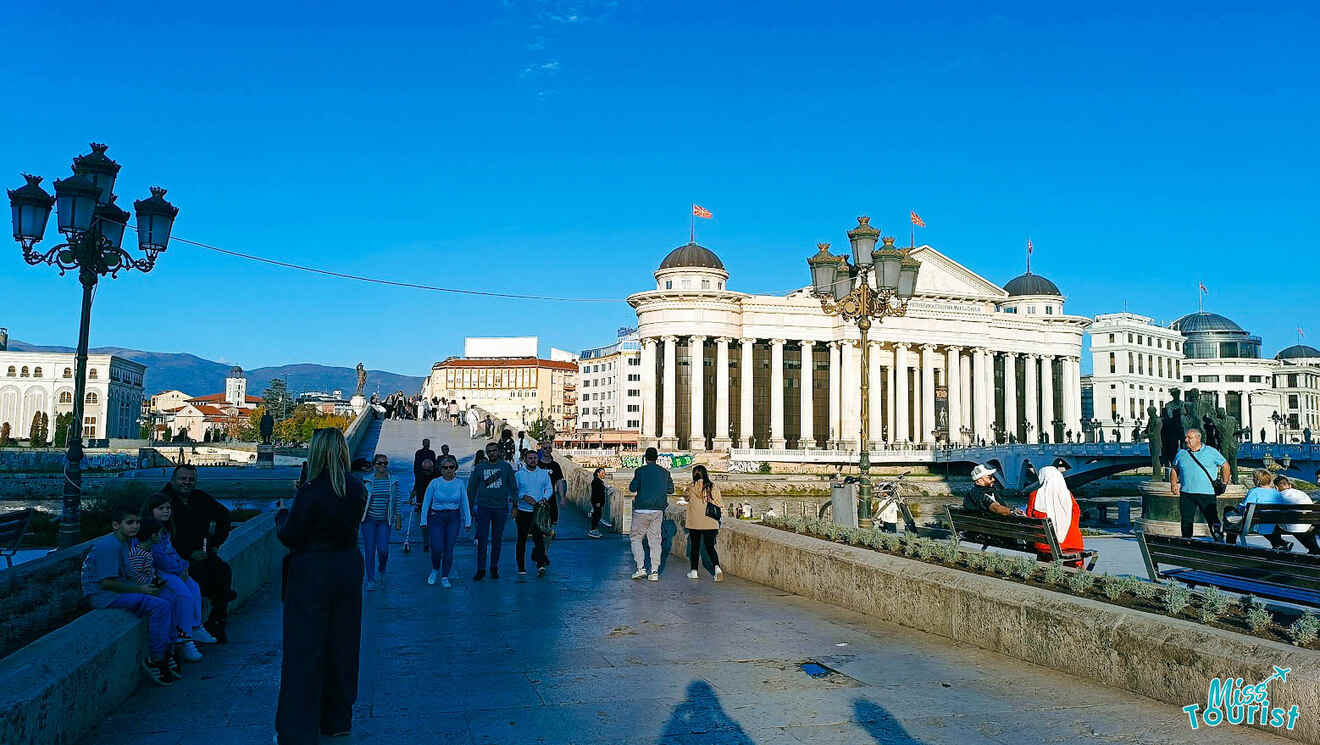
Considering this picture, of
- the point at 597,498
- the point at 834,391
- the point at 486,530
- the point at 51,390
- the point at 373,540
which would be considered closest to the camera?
the point at 373,540

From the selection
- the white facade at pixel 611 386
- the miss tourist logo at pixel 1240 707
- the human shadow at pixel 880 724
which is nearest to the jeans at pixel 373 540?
the human shadow at pixel 880 724

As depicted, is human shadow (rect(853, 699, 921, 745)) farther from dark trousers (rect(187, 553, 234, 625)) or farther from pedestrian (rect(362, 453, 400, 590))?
pedestrian (rect(362, 453, 400, 590))

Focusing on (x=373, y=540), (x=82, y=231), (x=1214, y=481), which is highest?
(x=82, y=231)

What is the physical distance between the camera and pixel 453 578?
1172cm

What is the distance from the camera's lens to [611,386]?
12938 cm

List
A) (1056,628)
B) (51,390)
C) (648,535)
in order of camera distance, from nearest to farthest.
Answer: (1056,628) → (648,535) → (51,390)

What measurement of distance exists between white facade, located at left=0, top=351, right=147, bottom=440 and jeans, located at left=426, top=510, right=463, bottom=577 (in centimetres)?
10789

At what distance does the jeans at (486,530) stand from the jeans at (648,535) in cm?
165

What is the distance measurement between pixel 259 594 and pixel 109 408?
120262mm

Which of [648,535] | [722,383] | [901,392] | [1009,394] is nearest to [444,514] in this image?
[648,535]

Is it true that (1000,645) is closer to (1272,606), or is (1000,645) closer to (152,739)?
(1272,606)

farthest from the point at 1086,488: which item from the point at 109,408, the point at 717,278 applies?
the point at 109,408

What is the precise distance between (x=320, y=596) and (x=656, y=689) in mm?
2352

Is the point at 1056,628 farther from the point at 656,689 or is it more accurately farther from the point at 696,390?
the point at 696,390
